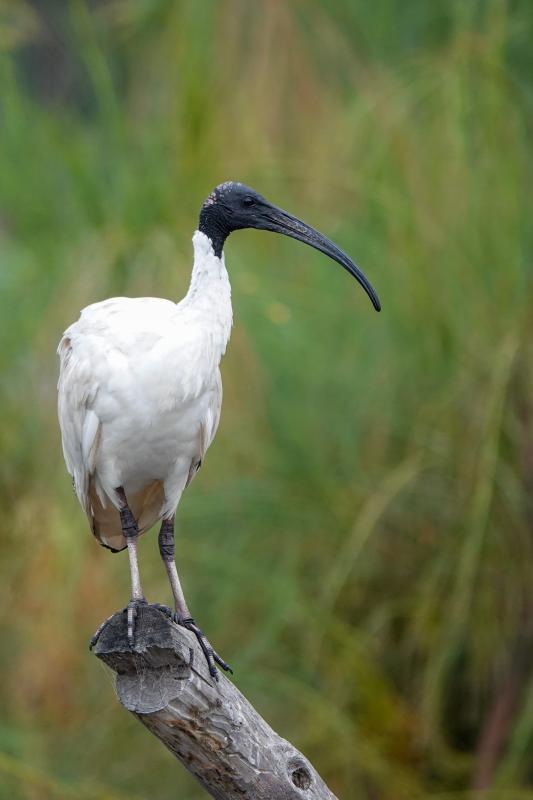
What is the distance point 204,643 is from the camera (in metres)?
2.89

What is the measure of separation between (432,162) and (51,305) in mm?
1485

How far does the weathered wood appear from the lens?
255cm

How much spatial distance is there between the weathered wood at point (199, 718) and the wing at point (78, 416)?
1.95 feet

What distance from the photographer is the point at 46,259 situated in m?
5.55

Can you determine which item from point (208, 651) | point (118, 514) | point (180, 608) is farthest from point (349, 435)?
point (208, 651)

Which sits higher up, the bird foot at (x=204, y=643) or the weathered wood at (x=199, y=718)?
the bird foot at (x=204, y=643)

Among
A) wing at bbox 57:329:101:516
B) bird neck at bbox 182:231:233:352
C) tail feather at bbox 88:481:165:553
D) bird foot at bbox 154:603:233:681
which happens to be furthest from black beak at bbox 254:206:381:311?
bird foot at bbox 154:603:233:681

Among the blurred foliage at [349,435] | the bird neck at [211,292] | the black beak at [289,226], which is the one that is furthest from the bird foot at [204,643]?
the blurred foliage at [349,435]

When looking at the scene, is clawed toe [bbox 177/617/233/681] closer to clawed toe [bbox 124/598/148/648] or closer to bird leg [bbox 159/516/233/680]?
bird leg [bbox 159/516/233/680]

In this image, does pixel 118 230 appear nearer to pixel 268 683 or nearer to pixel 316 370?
pixel 316 370

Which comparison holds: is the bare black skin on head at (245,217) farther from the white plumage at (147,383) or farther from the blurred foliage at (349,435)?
the blurred foliage at (349,435)

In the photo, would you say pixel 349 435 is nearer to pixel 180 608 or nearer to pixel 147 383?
pixel 180 608

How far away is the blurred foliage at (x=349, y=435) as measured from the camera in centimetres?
485

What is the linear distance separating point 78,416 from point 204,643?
592 millimetres
